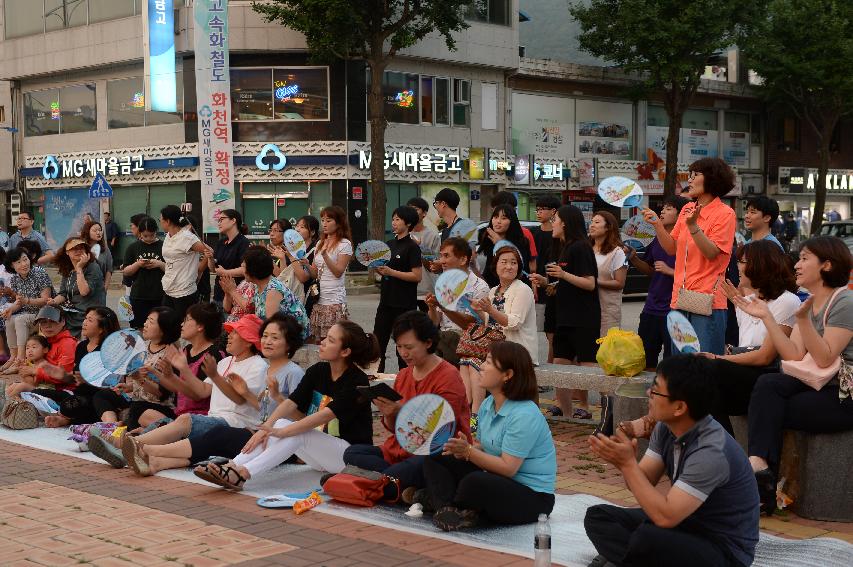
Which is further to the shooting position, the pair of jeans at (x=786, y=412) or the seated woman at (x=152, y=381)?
the seated woman at (x=152, y=381)

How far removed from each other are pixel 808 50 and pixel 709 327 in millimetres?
31960

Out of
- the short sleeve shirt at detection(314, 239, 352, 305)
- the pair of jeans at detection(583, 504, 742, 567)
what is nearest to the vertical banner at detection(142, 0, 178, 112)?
the short sleeve shirt at detection(314, 239, 352, 305)

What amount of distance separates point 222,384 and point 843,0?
34.4m

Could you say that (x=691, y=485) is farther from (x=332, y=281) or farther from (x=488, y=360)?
(x=332, y=281)

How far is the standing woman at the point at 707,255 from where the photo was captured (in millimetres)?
7121

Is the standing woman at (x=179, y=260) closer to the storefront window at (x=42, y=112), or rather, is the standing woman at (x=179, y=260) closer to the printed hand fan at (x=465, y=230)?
the printed hand fan at (x=465, y=230)

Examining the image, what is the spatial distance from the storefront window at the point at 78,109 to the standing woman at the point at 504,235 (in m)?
25.4

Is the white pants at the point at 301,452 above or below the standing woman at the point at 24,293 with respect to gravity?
below

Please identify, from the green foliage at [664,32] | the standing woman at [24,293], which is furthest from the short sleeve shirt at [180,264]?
the green foliage at [664,32]

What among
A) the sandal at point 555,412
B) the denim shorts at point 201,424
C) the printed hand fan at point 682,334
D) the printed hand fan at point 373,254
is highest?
the printed hand fan at point 373,254

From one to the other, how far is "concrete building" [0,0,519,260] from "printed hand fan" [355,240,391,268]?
20123mm

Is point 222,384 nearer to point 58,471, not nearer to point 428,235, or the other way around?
point 58,471

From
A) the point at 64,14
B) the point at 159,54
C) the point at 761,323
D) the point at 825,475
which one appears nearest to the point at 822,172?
the point at 159,54

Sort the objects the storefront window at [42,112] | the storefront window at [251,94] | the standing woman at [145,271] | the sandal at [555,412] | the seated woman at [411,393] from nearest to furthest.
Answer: the seated woman at [411,393]
the sandal at [555,412]
the standing woman at [145,271]
the storefront window at [251,94]
the storefront window at [42,112]
